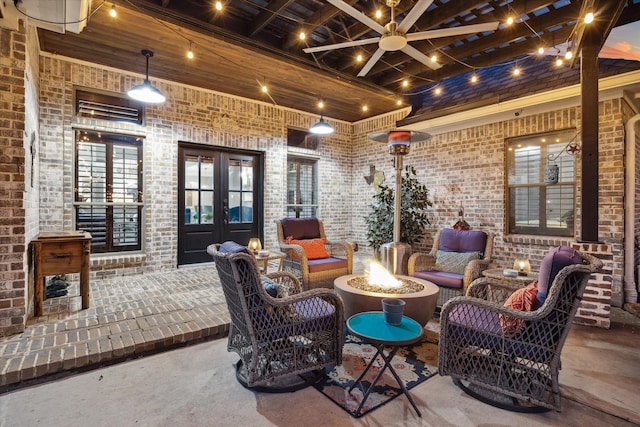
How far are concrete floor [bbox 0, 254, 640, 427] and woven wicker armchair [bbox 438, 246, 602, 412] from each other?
129mm

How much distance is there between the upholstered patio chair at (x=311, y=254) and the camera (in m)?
4.12

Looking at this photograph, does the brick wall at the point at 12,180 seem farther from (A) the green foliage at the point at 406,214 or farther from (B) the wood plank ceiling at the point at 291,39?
(A) the green foliage at the point at 406,214

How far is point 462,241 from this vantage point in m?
4.12

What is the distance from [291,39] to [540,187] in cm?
412

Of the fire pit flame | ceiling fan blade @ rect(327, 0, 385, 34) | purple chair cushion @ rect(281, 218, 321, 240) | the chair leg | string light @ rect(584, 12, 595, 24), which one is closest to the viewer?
the chair leg

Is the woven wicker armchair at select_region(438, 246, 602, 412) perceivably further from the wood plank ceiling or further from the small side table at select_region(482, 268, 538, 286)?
the wood plank ceiling

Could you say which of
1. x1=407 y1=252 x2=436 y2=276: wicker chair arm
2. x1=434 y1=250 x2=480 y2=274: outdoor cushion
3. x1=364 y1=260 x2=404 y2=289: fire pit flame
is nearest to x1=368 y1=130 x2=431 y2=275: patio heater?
x1=407 y1=252 x2=436 y2=276: wicker chair arm

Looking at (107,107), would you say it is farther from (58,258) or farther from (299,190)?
(299,190)

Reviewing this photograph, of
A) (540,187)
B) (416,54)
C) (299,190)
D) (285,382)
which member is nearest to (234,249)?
(285,382)

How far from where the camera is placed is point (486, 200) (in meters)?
5.13

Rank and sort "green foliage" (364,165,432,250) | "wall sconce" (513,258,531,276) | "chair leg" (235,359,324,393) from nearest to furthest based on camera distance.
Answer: "chair leg" (235,359,324,393) → "wall sconce" (513,258,531,276) → "green foliage" (364,165,432,250)

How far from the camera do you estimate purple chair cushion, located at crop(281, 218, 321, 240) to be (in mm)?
4705

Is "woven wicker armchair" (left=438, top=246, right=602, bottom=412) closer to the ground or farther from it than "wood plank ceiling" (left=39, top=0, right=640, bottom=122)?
closer to the ground

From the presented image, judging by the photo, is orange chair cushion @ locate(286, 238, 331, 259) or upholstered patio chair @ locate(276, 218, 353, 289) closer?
upholstered patio chair @ locate(276, 218, 353, 289)
